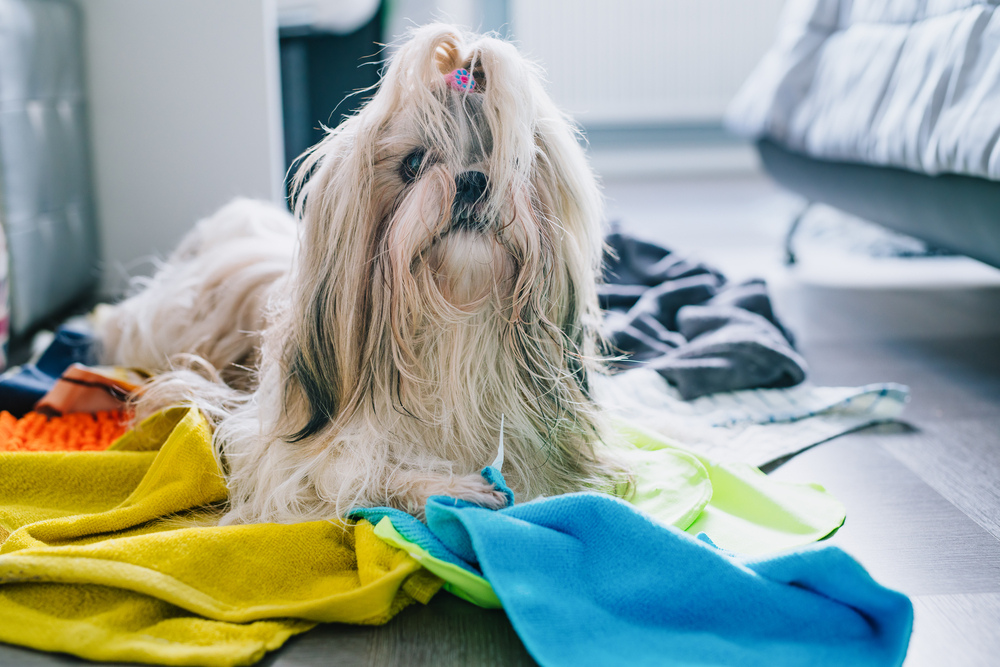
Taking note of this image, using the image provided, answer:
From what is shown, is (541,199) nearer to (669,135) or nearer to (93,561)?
(93,561)

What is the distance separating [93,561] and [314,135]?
7.58ft

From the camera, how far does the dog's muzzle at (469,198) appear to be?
43.4 inches

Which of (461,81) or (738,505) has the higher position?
(461,81)

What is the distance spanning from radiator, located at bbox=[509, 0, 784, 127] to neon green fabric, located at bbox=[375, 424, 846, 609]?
4744 mm

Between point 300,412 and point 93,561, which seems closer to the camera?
point 93,561

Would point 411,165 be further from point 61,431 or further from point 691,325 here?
point 691,325

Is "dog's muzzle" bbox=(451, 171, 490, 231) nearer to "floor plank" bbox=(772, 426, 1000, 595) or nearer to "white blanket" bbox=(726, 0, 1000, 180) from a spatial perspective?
"floor plank" bbox=(772, 426, 1000, 595)

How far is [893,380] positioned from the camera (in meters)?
2.01

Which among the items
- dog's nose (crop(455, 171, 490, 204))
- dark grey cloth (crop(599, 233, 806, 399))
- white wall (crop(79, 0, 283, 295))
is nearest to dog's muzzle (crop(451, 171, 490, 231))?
dog's nose (crop(455, 171, 490, 204))

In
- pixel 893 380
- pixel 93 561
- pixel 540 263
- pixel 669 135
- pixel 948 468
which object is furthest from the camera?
pixel 669 135

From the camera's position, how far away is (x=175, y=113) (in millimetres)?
2436

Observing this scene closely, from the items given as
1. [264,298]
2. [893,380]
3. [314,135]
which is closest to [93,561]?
[264,298]

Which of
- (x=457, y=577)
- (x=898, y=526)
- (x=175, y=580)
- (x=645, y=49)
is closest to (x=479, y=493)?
(x=457, y=577)

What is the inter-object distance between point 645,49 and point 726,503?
16.8 feet
